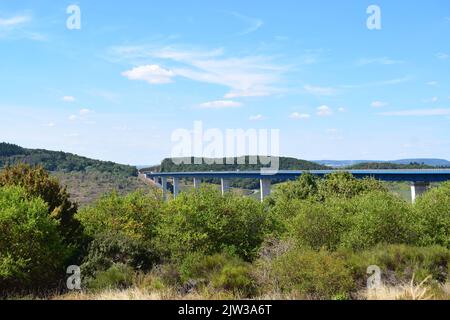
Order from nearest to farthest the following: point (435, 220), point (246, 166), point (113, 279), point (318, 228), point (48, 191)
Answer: point (113, 279) < point (318, 228) < point (48, 191) < point (435, 220) < point (246, 166)

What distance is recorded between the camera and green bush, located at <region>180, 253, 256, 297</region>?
59.1 ft

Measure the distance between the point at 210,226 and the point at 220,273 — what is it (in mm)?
6603

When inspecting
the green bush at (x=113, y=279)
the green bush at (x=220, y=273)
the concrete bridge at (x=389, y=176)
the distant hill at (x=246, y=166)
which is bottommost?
the green bush at (x=113, y=279)

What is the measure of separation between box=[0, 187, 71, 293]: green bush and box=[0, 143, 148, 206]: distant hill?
82256mm

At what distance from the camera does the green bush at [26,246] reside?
21347 mm

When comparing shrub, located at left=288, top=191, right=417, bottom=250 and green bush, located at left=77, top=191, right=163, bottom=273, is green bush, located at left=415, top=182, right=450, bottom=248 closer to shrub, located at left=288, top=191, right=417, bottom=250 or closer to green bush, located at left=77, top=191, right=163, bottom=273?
shrub, located at left=288, top=191, right=417, bottom=250

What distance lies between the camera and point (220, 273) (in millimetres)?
19078

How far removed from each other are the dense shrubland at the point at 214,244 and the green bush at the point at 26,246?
0.05m

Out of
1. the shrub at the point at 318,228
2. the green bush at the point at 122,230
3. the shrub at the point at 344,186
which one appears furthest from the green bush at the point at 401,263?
the shrub at the point at 344,186

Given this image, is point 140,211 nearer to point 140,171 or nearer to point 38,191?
point 38,191

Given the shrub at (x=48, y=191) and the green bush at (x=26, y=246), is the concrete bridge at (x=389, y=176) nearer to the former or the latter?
the shrub at (x=48, y=191)

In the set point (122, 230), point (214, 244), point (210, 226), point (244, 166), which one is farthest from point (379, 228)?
point (244, 166)

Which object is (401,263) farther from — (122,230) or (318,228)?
(122,230)

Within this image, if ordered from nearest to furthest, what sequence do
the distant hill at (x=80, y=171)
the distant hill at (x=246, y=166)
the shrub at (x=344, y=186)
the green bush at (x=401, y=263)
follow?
the green bush at (x=401, y=263) → the shrub at (x=344, y=186) → the distant hill at (x=80, y=171) → the distant hill at (x=246, y=166)
